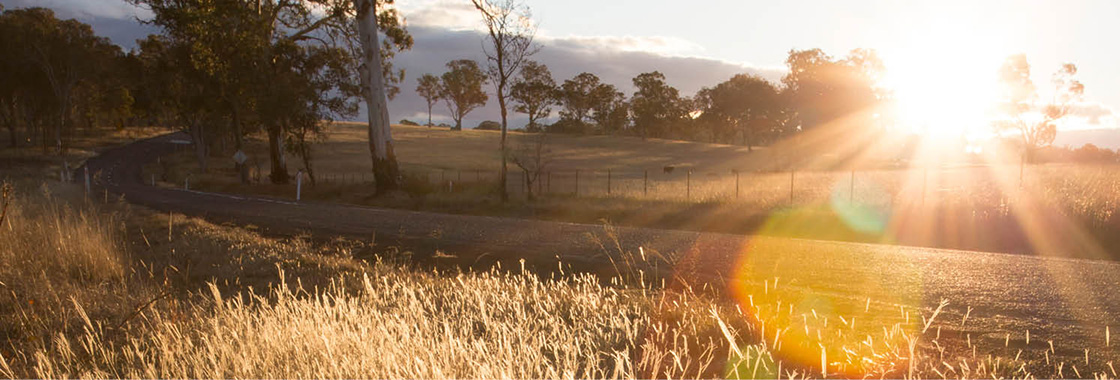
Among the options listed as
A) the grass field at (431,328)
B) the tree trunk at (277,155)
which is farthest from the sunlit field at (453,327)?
the tree trunk at (277,155)

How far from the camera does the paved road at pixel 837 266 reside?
6.85 metres

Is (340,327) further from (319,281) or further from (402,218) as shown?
(402,218)

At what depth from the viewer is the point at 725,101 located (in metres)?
79.4

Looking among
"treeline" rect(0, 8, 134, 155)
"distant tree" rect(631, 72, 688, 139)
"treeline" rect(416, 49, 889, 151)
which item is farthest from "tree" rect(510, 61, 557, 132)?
"distant tree" rect(631, 72, 688, 139)

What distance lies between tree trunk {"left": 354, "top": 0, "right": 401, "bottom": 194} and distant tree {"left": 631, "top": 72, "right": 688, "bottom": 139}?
70131 mm

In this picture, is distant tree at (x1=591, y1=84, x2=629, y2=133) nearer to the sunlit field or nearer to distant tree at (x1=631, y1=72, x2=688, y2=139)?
distant tree at (x1=631, y1=72, x2=688, y2=139)

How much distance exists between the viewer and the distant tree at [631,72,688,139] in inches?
3696

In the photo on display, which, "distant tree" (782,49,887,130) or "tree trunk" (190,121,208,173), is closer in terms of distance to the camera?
"tree trunk" (190,121,208,173)

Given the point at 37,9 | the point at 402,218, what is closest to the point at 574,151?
the point at 37,9

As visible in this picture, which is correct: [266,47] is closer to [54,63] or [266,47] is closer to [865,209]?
[865,209]

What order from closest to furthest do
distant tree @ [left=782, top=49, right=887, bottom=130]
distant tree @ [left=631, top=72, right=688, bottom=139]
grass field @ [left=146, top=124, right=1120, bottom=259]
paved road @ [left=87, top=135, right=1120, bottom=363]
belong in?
1. paved road @ [left=87, top=135, right=1120, bottom=363]
2. grass field @ [left=146, top=124, right=1120, bottom=259]
3. distant tree @ [left=782, top=49, right=887, bottom=130]
4. distant tree @ [left=631, top=72, right=688, bottom=139]

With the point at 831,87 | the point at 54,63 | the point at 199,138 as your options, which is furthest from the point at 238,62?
the point at 831,87

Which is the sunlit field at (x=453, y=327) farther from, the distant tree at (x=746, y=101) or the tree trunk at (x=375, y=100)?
the distant tree at (x=746, y=101)

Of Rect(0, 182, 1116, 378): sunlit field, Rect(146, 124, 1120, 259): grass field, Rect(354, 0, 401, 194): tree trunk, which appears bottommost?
Rect(146, 124, 1120, 259): grass field
